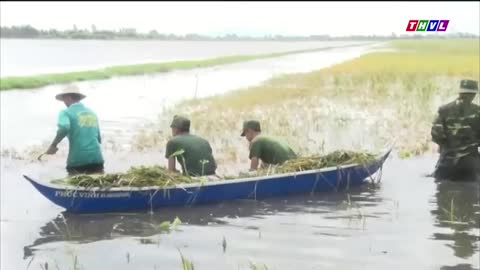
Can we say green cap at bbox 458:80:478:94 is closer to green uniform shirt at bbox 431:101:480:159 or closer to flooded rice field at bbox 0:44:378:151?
green uniform shirt at bbox 431:101:480:159

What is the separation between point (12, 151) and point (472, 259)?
1005cm

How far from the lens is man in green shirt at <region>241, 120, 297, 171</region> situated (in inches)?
378

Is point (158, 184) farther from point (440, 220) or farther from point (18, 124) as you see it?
point (18, 124)

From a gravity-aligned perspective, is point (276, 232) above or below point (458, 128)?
below

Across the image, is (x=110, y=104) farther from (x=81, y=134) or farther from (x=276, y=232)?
(x=276, y=232)

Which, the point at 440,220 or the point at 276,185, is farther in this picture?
the point at 276,185

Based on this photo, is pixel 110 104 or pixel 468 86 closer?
pixel 468 86

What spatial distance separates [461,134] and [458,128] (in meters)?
0.10

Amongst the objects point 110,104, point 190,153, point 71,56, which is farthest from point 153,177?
point 71,56

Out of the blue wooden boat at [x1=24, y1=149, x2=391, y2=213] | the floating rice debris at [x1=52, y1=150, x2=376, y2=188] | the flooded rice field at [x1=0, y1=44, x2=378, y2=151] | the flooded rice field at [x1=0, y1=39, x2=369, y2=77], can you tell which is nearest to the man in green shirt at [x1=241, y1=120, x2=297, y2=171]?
the floating rice debris at [x1=52, y1=150, x2=376, y2=188]

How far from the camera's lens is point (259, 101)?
72.4 feet

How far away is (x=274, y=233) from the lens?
25.8 feet

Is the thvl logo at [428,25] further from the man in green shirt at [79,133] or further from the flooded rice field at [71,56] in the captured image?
the flooded rice field at [71,56]

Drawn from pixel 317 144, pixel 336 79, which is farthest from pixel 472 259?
pixel 336 79
